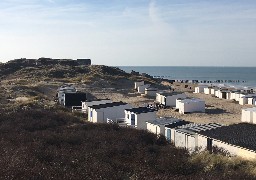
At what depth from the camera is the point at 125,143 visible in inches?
786

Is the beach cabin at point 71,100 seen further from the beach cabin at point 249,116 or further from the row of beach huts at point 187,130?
the beach cabin at point 249,116

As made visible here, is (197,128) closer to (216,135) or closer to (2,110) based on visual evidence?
(216,135)

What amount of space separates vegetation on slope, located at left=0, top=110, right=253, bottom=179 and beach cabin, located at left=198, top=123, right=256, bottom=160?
7.55 feet

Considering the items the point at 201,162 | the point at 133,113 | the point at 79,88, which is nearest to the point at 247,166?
the point at 201,162

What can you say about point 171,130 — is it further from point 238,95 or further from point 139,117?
point 238,95

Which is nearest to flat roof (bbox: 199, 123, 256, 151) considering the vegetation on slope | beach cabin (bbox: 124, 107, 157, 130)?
the vegetation on slope

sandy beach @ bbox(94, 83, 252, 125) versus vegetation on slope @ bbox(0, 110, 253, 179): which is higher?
vegetation on slope @ bbox(0, 110, 253, 179)

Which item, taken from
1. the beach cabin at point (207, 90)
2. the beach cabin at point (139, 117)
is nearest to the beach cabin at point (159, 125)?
the beach cabin at point (139, 117)

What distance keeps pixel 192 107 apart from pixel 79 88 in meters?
26.5

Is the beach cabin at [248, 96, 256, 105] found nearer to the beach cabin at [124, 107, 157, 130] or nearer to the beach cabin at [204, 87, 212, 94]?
the beach cabin at [204, 87, 212, 94]

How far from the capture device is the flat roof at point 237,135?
19.3 meters

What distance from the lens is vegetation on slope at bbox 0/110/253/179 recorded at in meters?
13.0

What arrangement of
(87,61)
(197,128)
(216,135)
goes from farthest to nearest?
(87,61)
(197,128)
(216,135)

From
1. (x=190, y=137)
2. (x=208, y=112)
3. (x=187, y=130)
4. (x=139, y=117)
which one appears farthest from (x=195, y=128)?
(x=208, y=112)
